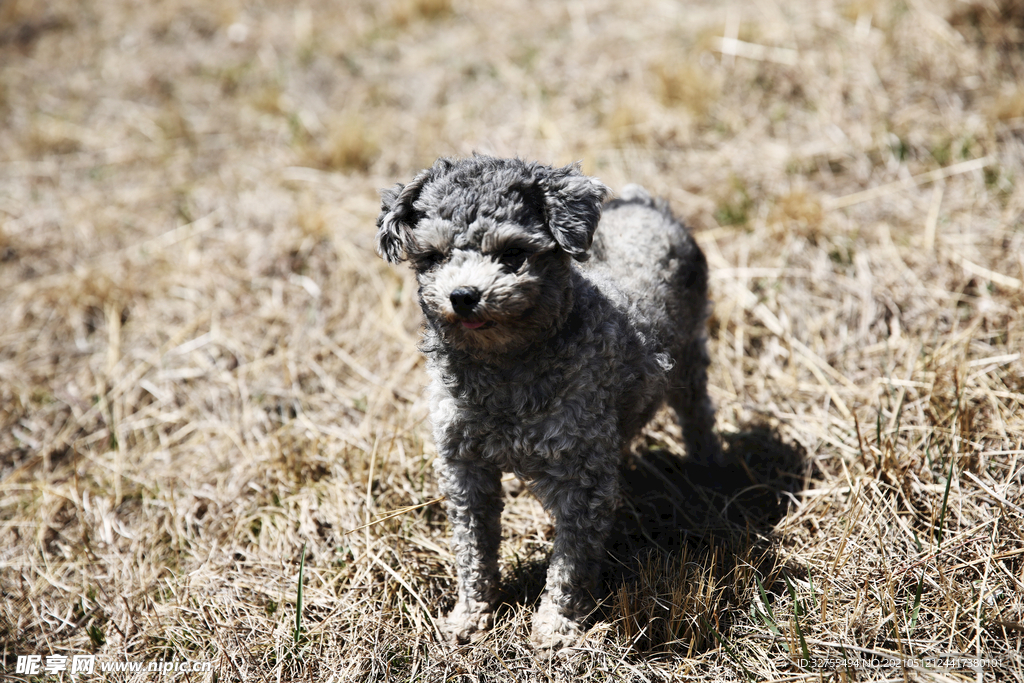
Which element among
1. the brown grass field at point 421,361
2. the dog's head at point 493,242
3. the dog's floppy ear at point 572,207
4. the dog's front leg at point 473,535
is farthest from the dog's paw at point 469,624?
the dog's floppy ear at point 572,207

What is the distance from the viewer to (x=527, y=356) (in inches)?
120

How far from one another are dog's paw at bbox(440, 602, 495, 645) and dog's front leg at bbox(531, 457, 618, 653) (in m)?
0.25

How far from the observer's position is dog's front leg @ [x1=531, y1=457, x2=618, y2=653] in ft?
10.4

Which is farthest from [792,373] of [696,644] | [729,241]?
[696,644]

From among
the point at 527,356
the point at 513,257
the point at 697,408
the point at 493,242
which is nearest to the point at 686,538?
the point at 697,408

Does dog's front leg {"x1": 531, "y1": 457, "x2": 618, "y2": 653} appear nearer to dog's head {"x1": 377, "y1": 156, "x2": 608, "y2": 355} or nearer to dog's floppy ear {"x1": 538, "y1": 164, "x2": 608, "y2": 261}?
dog's head {"x1": 377, "y1": 156, "x2": 608, "y2": 355}

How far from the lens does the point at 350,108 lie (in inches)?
300

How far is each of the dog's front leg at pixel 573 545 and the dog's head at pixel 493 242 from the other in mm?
737

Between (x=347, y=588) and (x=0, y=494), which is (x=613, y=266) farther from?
(x=0, y=494)

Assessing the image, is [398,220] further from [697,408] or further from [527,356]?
[697,408]

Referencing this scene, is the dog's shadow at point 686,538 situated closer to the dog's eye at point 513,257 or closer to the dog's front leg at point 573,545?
the dog's front leg at point 573,545

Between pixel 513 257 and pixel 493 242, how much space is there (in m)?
0.14

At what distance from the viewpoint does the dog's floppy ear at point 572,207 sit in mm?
2900

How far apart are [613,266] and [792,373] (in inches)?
71.1
